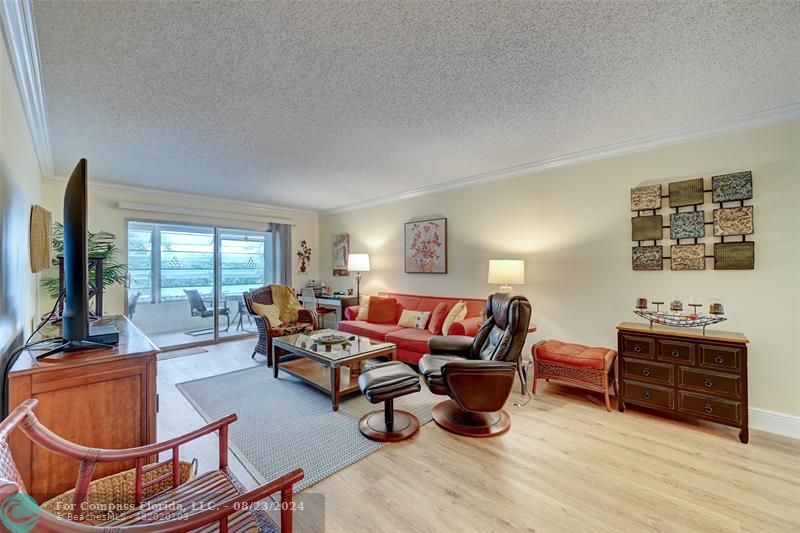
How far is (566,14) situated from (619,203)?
230 cm

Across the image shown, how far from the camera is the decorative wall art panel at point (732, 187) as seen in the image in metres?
2.67

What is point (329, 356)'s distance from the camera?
3.12m

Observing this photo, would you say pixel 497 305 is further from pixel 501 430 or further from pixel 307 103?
pixel 307 103

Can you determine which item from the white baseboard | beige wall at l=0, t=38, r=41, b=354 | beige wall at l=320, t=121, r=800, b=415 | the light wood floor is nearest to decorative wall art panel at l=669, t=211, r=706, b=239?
beige wall at l=320, t=121, r=800, b=415

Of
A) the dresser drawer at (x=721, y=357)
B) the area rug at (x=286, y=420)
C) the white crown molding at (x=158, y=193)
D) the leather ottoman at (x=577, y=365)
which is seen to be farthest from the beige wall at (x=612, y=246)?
the white crown molding at (x=158, y=193)

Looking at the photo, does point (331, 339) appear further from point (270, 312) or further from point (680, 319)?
point (680, 319)

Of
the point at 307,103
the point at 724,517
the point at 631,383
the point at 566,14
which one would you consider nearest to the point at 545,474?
the point at 724,517

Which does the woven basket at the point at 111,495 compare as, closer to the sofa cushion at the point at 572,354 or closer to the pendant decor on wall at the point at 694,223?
the sofa cushion at the point at 572,354

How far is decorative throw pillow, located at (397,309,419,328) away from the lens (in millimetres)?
4590

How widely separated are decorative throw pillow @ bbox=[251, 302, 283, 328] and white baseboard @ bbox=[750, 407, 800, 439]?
4.96 metres

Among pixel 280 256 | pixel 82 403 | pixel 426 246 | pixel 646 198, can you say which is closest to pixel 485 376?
pixel 82 403

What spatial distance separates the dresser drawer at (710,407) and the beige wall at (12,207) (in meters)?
4.31

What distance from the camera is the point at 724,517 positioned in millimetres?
1706

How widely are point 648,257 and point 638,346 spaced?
0.88 metres
